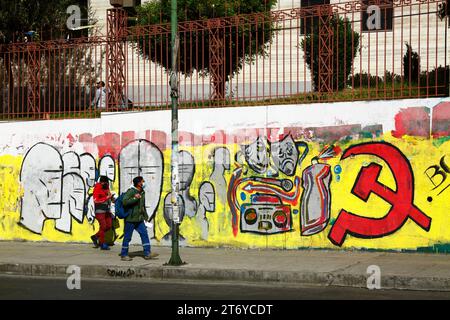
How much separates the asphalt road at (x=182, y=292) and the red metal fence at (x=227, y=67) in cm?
488

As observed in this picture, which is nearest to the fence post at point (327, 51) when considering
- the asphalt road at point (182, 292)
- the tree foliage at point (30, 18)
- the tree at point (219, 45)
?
the tree at point (219, 45)

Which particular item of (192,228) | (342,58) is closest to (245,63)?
(342,58)

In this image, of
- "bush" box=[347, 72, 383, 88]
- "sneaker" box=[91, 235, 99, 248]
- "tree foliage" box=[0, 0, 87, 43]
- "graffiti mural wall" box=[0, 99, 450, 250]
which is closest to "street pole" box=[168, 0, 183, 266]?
"graffiti mural wall" box=[0, 99, 450, 250]

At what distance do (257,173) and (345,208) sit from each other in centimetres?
201

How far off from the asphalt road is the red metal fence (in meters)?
4.88

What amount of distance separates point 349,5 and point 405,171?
352 centimetres

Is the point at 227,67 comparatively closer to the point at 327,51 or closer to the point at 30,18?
the point at 327,51

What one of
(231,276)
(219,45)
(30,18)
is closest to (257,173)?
(219,45)

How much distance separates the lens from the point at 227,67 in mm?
16641

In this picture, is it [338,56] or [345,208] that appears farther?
[338,56]

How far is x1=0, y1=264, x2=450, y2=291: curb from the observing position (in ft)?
37.9

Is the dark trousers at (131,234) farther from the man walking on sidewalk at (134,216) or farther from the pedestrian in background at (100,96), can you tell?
the pedestrian in background at (100,96)

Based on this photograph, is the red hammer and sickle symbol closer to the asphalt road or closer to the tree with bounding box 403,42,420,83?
the tree with bounding box 403,42,420,83

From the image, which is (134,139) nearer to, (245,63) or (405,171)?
(245,63)
